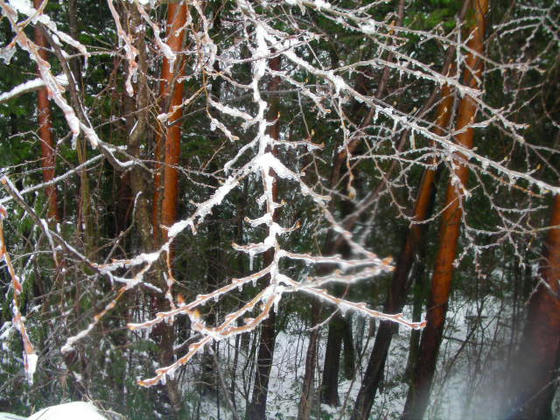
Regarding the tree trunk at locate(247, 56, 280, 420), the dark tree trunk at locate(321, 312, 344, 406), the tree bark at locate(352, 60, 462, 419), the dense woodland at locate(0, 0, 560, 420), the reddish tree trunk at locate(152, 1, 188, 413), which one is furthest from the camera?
the dark tree trunk at locate(321, 312, 344, 406)

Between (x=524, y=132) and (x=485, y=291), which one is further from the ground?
(x=524, y=132)

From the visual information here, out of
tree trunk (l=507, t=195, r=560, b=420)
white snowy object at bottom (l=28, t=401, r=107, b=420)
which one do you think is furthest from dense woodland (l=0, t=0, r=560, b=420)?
white snowy object at bottom (l=28, t=401, r=107, b=420)

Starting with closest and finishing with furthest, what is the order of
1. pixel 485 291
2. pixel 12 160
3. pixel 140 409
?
pixel 140 409 → pixel 12 160 → pixel 485 291

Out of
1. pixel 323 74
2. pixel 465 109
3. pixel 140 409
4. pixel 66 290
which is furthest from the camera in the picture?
pixel 465 109

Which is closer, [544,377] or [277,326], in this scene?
[544,377]

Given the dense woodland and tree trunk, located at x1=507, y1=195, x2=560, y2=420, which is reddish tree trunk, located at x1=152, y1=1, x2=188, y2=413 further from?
tree trunk, located at x1=507, y1=195, x2=560, y2=420

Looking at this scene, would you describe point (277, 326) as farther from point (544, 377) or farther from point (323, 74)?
point (323, 74)

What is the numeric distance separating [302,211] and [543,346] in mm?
3358

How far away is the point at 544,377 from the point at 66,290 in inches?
218

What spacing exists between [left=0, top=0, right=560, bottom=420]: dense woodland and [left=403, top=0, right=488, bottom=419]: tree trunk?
0.09 ft

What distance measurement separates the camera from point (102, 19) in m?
6.90

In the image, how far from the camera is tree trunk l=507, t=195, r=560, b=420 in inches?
212

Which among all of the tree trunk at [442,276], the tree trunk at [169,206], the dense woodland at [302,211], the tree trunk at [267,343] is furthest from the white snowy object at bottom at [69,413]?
the tree trunk at [442,276]

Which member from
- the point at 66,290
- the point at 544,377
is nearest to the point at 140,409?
the point at 66,290
